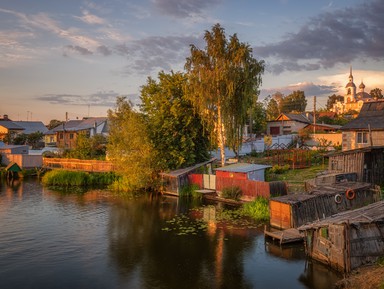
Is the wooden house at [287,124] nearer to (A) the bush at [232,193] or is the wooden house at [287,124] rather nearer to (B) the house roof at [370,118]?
(B) the house roof at [370,118]

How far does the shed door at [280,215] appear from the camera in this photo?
22656 millimetres

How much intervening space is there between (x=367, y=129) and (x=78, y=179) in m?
35.3

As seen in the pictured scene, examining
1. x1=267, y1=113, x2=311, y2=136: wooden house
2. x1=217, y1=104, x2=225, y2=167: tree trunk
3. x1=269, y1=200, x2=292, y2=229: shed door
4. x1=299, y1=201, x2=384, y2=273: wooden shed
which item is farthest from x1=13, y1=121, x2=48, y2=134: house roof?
x1=299, y1=201, x2=384, y2=273: wooden shed

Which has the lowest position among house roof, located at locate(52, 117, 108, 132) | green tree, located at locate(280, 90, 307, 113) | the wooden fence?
the wooden fence

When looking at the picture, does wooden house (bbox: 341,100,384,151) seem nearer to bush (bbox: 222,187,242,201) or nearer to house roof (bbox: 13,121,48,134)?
bush (bbox: 222,187,242,201)

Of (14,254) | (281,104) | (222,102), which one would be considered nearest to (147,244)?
(14,254)

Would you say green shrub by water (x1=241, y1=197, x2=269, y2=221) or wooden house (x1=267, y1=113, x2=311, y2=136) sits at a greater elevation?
wooden house (x1=267, y1=113, x2=311, y2=136)

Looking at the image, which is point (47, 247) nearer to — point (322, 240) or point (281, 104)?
point (322, 240)

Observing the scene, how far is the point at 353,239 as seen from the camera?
15672mm

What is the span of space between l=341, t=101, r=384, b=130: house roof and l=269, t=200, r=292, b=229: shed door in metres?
16.9

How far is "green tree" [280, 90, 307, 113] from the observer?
140m

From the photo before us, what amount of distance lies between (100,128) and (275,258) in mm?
68332

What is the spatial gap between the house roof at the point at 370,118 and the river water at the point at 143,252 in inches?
662

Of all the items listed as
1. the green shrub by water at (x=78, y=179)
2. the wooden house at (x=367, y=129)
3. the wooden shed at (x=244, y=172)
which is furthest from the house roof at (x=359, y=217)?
the green shrub by water at (x=78, y=179)
